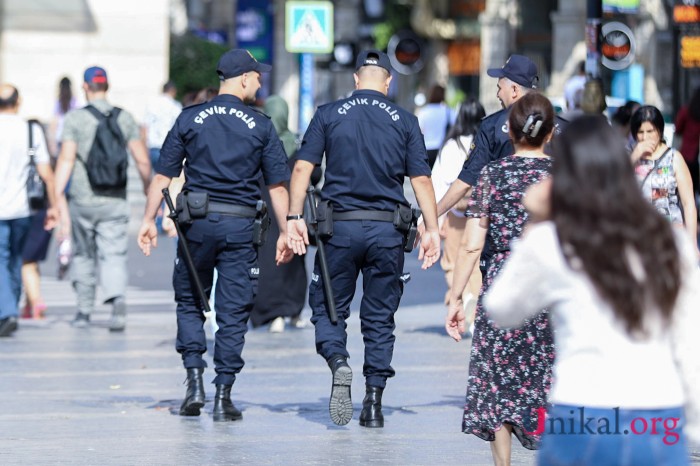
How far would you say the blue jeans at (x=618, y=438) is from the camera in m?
4.03

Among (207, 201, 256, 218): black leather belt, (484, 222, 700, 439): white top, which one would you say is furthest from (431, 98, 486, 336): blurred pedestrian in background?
(484, 222, 700, 439): white top

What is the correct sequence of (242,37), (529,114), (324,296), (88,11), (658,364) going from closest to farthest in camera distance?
(658,364) < (529,114) < (324,296) < (88,11) < (242,37)

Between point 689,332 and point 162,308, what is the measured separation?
10410mm

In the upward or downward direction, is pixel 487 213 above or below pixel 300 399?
above

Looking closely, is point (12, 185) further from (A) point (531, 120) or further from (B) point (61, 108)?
(A) point (531, 120)

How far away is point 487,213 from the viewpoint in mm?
6941

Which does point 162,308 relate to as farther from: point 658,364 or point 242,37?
point 242,37

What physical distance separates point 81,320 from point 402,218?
512cm

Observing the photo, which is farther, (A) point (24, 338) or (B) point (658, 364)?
(A) point (24, 338)

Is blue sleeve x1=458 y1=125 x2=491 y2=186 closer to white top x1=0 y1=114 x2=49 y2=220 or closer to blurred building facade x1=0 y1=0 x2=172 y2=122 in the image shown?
white top x1=0 y1=114 x2=49 y2=220

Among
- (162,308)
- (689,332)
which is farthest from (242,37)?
(689,332)

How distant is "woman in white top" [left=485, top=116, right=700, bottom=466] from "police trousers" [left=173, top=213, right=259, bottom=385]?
458 cm

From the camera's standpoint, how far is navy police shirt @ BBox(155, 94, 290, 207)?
870 cm

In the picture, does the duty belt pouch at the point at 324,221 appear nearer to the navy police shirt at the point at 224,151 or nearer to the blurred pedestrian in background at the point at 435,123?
the navy police shirt at the point at 224,151
